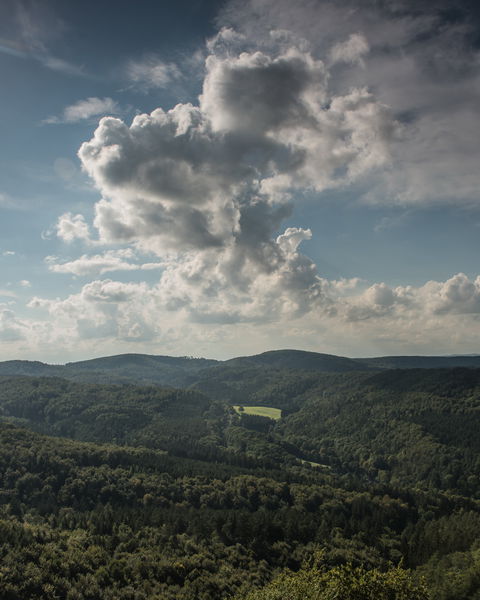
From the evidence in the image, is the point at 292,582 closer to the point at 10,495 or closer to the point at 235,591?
the point at 235,591

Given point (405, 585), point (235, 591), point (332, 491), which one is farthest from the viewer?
point (332, 491)

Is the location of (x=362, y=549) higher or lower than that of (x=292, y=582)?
lower

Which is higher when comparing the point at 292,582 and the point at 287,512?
the point at 292,582

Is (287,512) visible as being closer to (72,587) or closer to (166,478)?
(166,478)

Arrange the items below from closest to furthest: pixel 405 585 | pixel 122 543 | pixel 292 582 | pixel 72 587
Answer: pixel 405 585 → pixel 292 582 → pixel 72 587 → pixel 122 543

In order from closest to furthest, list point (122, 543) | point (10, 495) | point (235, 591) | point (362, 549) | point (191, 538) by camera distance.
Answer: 1. point (235, 591)
2. point (122, 543)
3. point (191, 538)
4. point (362, 549)
5. point (10, 495)

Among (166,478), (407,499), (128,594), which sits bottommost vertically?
(407,499)

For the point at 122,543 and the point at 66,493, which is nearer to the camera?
the point at 122,543

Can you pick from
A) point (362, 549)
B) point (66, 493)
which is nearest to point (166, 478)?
point (66, 493)

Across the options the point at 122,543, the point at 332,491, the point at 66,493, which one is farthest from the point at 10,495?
the point at 332,491
